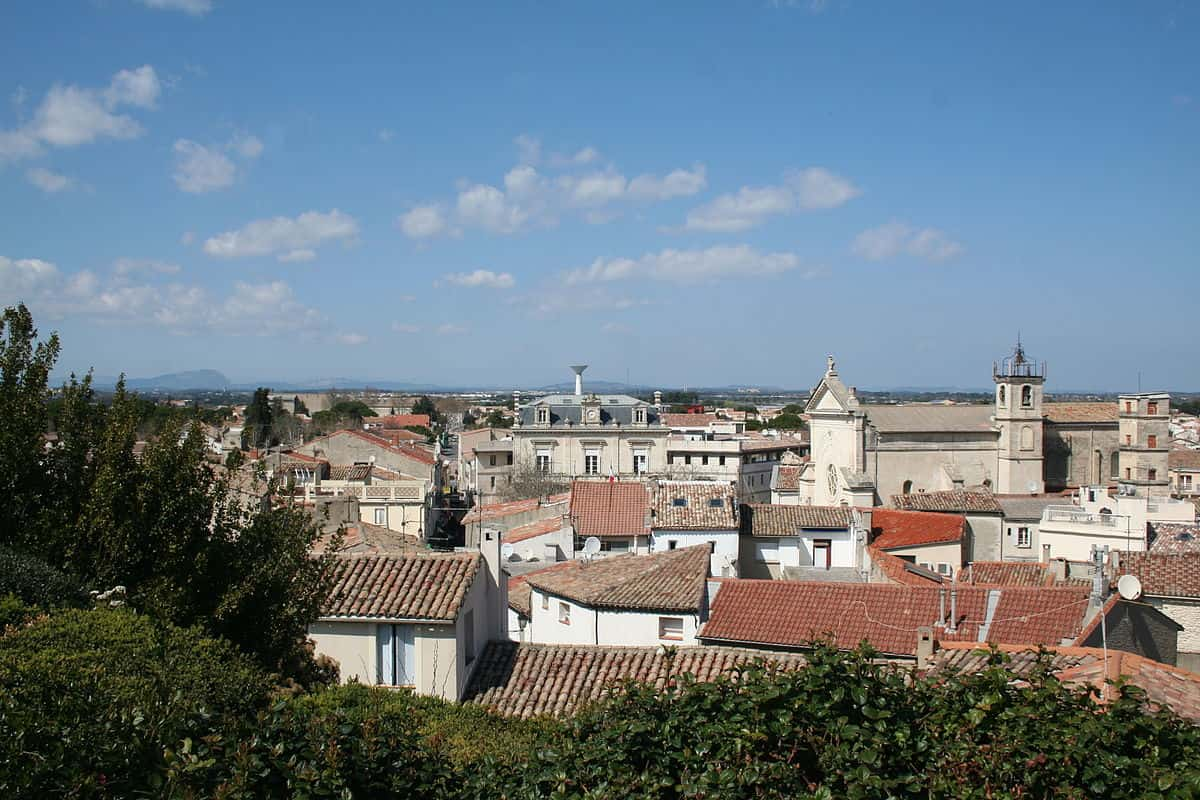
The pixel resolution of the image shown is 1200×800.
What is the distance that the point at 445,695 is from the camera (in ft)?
40.1

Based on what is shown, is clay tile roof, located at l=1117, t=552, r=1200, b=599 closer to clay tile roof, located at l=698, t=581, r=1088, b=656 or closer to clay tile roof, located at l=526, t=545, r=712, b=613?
clay tile roof, located at l=698, t=581, r=1088, b=656

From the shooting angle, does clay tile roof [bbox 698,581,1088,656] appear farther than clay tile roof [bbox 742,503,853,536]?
No

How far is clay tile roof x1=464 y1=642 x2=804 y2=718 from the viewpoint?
1265cm

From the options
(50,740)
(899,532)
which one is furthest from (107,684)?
(899,532)

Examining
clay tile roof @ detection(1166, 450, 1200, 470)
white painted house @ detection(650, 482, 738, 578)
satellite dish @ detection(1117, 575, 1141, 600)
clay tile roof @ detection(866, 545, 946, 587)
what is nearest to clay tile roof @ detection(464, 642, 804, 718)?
satellite dish @ detection(1117, 575, 1141, 600)

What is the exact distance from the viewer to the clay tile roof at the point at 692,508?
2592 cm

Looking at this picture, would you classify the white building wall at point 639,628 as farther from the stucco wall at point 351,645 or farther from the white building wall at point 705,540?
the white building wall at point 705,540

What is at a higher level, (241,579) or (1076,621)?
(241,579)

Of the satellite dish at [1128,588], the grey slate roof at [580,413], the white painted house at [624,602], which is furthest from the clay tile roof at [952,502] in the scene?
the grey slate roof at [580,413]

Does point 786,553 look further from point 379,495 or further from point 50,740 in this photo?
point 50,740

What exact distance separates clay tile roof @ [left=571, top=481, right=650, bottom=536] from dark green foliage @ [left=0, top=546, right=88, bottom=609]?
59.2 feet

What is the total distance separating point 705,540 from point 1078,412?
36.7m

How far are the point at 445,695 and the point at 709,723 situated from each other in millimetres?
6558

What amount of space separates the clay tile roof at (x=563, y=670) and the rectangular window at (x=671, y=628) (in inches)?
61.5
